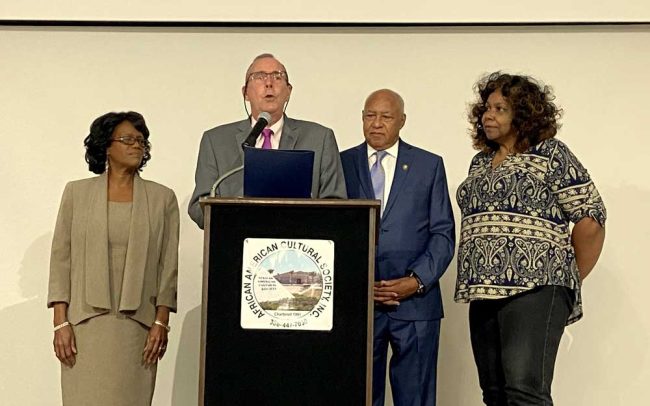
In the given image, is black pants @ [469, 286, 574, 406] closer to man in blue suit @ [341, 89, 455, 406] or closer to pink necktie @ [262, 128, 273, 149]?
man in blue suit @ [341, 89, 455, 406]

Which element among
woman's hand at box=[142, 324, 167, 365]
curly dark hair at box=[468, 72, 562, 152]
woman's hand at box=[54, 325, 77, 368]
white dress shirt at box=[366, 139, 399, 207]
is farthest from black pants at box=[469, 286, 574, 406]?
woman's hand at box=[54, 325, 77, 368]

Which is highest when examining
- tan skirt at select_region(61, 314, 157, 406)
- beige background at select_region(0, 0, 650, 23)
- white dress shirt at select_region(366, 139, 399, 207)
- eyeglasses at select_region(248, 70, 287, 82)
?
beige background at select_region(0, 0, 650, 23)

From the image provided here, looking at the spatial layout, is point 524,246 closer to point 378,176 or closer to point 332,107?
point 378,176

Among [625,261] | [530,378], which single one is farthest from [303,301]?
[625,261]

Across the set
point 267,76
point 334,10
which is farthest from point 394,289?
point 334,10

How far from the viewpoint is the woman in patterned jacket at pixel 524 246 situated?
10.8 feet

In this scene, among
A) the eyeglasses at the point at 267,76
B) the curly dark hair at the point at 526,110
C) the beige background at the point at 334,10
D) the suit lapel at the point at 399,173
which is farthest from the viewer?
the beige background at the point at 334,10

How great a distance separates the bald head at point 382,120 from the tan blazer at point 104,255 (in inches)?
31.4

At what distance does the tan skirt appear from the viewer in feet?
11.9

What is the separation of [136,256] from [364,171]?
Result: 0.89 meters

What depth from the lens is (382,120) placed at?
3.85m

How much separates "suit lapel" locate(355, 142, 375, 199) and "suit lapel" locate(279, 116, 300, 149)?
14.2 inches

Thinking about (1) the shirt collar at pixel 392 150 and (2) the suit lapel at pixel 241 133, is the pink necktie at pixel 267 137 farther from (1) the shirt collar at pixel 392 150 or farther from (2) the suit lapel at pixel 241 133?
(1) the shirt collar at pixel 392 150

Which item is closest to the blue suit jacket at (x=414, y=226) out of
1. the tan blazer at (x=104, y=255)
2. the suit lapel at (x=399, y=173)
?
the suit lapel at (x=399, y=173)
